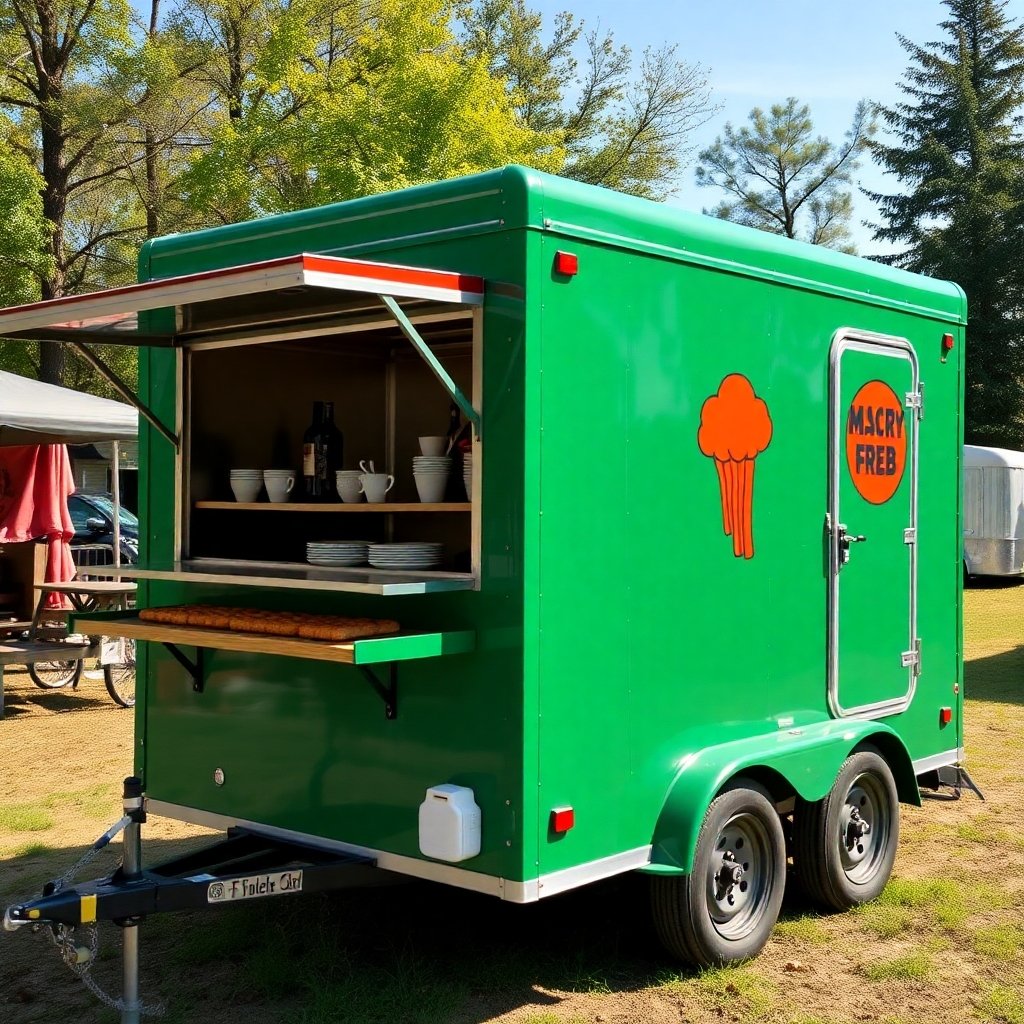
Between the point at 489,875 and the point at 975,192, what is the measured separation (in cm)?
3536

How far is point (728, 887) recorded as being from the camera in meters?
4.48

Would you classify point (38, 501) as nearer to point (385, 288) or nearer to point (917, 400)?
point (917, 400)

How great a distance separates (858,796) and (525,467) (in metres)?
2.37

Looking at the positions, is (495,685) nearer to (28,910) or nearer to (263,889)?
(263,889)

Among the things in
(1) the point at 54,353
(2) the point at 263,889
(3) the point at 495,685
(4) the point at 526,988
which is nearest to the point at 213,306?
(3) the point at 495,685

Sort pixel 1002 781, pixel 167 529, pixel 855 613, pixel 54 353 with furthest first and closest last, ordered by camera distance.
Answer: pixel 54 353
pixel 1002 781
pixel 855 613
pixel 167 529

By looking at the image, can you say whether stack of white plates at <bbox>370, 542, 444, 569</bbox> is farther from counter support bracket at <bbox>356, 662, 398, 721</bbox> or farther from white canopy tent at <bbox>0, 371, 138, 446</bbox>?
white canopy tent at <bbox>0, 371, 138, 446</bbox>

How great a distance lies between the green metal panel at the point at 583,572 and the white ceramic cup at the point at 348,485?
1.54 feet

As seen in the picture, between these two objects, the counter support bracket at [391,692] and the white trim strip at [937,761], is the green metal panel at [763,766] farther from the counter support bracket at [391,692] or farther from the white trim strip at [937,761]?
the counter support bracket at [391,692]

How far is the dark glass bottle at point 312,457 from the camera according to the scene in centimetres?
498

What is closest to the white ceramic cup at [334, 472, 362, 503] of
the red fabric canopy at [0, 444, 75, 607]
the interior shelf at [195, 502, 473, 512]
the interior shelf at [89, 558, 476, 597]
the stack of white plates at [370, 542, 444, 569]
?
the interior shelf at [195, 502, 473, 512]

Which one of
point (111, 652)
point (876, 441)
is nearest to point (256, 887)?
point (876, 441)

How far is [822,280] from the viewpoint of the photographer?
5129 mm

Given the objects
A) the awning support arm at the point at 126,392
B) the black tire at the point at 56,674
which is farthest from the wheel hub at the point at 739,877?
the black tire at the point at 56,674
